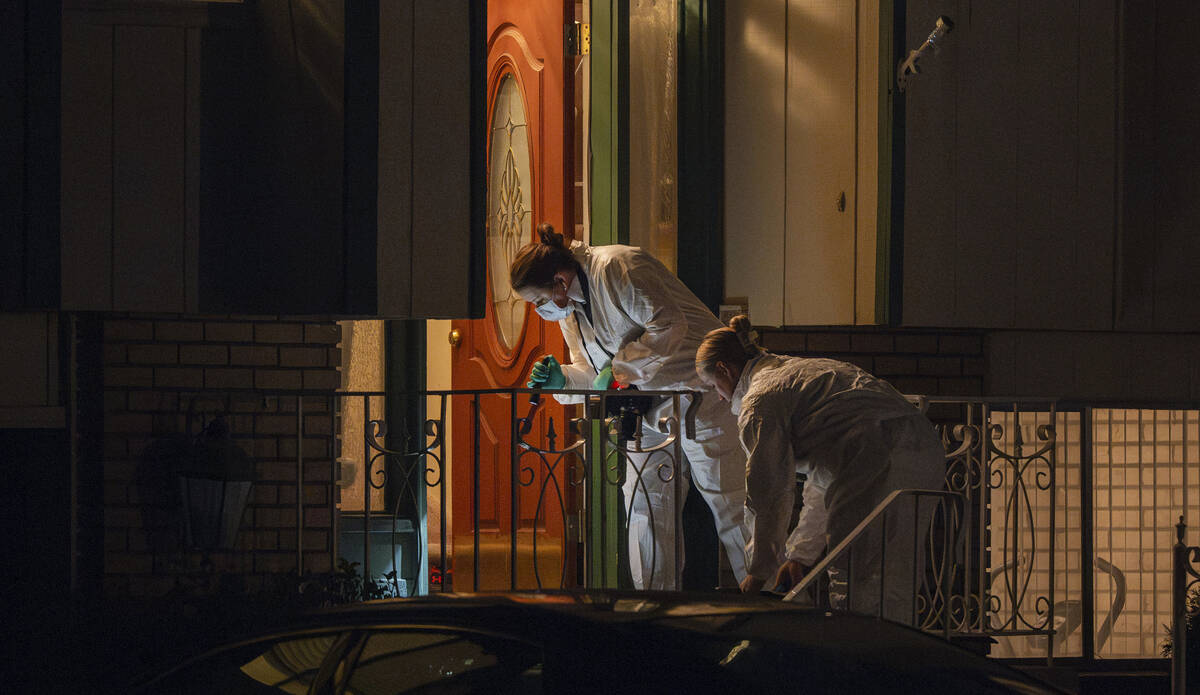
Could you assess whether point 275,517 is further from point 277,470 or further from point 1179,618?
point 1179,618

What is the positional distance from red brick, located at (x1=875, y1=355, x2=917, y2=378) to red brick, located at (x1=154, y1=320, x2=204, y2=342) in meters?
3.52

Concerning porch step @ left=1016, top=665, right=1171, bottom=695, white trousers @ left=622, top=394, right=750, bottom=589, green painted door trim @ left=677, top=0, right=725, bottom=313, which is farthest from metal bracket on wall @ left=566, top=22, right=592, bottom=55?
porch step @ left=1016, top=665, right=1171, bottom=695

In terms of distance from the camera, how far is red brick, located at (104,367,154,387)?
6.64m

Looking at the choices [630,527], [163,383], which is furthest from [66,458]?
[630,527]

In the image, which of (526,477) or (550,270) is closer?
(550,270)

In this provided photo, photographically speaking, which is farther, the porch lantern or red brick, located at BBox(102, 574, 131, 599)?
red brick, located at BBox(102, 574, 131, 599)

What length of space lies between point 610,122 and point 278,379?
7.35 feet

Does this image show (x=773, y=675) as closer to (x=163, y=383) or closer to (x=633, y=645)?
(x=633, y=645)

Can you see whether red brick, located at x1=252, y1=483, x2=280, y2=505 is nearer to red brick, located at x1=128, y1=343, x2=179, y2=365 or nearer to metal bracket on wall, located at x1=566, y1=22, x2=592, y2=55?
red brick, located at x1=128, y1=343, x2=179, y2=365

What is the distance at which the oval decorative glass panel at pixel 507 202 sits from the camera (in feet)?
27.3

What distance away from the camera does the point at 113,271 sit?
622cm

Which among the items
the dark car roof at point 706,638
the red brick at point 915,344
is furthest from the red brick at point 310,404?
the dark car roof at point 706,638

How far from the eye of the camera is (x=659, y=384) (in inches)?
254

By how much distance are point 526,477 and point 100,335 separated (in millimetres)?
2588
